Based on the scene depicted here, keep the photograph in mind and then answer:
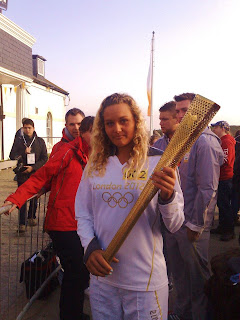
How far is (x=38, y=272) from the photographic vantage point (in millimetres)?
3594

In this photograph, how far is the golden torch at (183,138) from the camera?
139cm

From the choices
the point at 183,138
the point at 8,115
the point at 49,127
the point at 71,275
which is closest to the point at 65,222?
the point at 71,275

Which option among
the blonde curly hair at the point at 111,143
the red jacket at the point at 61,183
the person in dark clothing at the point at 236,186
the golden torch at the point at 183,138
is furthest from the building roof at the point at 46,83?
the golden torch at the point at 183,138

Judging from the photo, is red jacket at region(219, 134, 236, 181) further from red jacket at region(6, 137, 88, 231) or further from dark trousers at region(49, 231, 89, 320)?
dark trousers at region(49, 231, 89, 320)

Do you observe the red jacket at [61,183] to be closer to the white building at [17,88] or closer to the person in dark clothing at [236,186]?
the person in dark clothing at [236,186]

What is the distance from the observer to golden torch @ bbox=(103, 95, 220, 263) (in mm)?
1386

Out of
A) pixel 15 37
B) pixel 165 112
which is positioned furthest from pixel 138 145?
pixel 15 37

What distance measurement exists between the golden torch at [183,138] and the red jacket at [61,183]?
141cm

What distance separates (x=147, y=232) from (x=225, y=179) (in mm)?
4624

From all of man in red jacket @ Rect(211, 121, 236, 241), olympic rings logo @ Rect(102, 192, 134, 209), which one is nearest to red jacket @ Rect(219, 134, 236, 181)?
man in red jacket @ Rect(211, 121, 236, 241)

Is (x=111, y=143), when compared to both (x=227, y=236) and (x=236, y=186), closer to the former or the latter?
(x=227, y=236)

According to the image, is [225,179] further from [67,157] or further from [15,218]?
[15,218]

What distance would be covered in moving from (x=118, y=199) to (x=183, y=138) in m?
0.52

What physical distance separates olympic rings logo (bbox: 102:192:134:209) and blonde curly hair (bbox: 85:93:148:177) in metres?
0.13
